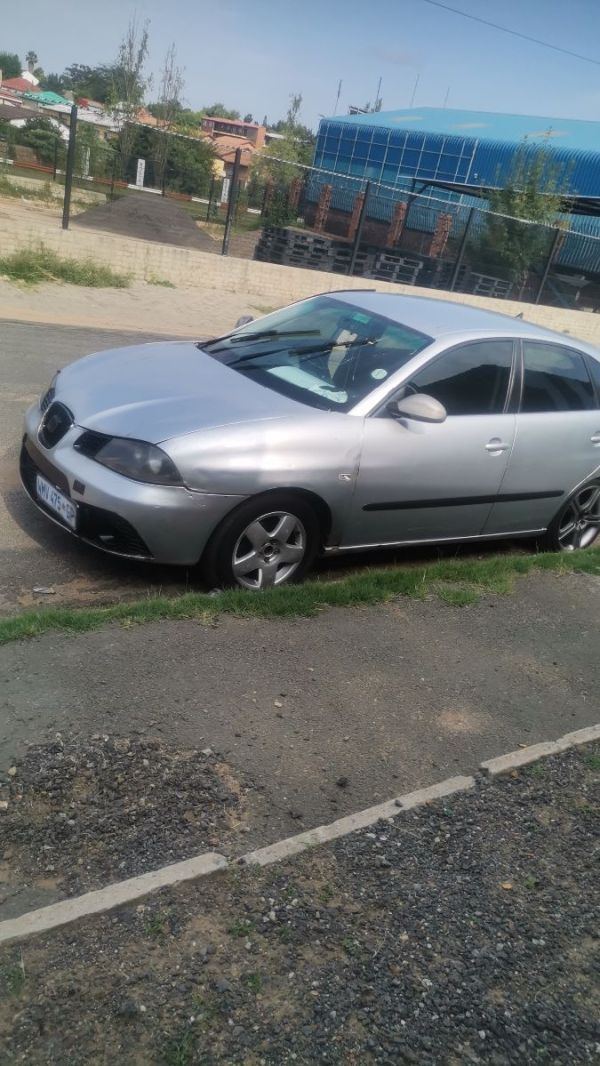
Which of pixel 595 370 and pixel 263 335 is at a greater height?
pixel 595 370

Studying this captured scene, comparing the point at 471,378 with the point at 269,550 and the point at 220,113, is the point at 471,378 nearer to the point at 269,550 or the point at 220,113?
the point at 269,550

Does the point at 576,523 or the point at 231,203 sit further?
the point at 231,203

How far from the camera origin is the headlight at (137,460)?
14.1 ft

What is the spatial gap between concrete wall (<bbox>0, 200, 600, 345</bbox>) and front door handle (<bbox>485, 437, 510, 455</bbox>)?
11.8 meters

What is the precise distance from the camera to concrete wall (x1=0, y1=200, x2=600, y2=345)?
15.6 meters

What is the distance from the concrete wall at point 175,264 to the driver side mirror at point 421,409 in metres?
12.3

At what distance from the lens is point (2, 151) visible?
1939 centimetres

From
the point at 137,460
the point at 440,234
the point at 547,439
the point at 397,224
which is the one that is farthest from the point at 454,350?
the point at 440,234

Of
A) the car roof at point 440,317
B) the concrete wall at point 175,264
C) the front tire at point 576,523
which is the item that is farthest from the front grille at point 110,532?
the concrete wall at point 175,264

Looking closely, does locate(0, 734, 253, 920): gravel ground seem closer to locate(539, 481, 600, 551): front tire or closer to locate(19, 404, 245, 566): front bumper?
locate(19, 404, 245, 566): front bumper

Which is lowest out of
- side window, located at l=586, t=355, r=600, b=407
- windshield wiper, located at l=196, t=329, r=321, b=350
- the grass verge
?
the grass verge

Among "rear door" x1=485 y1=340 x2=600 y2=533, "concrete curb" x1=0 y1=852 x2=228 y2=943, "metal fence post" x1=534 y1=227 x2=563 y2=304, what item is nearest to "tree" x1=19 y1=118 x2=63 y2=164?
"metal fence post" x1=534 y1=227 x2=563 y2=304

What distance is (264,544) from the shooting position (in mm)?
4656

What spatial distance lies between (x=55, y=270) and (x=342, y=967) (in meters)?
14.8
